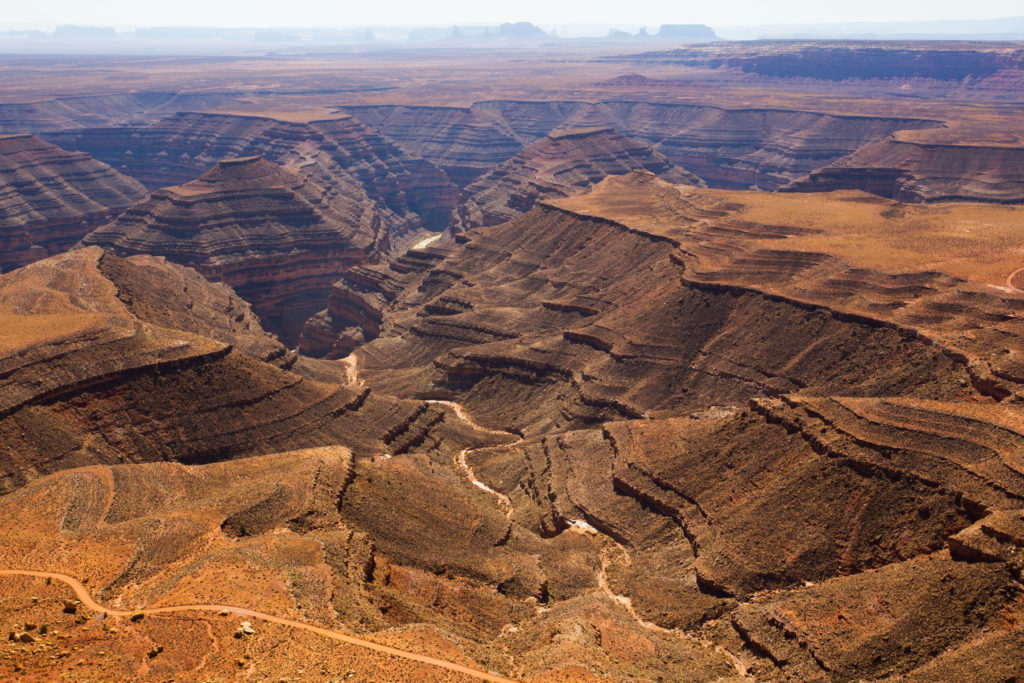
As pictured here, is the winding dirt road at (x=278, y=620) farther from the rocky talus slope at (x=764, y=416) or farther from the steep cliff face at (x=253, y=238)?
the steep cliff face at (x=253, y=238)

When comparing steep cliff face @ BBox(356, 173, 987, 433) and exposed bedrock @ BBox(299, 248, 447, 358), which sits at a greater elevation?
steep cliff face @ BBox(356, 173, 987, 433)

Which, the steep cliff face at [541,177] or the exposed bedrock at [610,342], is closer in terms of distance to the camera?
the exposed bedrock at [610,342]

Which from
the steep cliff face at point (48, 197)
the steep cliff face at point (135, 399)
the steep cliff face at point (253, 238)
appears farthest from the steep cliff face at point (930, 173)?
the steep cliff face at point (48, 197)

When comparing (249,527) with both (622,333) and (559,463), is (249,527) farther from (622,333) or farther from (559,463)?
(622,333)

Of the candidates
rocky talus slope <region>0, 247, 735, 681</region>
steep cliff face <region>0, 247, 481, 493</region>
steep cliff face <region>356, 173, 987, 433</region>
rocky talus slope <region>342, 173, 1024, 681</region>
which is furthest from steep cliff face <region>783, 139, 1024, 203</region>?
steep cliff face <region>0, 247, 481, 493</region>

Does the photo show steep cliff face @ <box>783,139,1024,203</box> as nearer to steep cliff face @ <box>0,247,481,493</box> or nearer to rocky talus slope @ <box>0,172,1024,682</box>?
rocky talus slope @ <box>0,172,1024,682</box>
